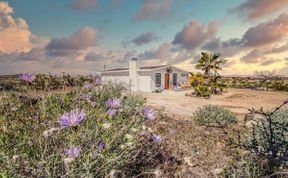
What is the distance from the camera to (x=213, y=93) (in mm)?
27125

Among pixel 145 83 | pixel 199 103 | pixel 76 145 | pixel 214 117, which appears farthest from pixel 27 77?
pixel 145 83

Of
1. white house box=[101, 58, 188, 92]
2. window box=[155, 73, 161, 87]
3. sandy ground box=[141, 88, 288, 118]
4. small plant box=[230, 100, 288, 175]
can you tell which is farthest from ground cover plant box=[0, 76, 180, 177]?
window box=[155, 73, 161, 87]

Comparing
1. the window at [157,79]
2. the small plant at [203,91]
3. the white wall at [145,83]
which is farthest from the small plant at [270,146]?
the window at [157,79]

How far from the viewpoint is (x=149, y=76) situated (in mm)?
29078

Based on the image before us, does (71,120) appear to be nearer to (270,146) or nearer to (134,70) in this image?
(270,146)

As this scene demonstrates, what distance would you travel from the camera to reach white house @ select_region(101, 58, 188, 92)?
29188mm

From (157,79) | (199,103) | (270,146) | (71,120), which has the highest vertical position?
(157,79)

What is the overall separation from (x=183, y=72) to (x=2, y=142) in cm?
3301

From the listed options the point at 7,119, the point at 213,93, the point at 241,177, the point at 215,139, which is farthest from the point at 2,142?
the point at 213,93

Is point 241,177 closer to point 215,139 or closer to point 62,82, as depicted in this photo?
point 62,82

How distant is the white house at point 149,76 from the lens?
2919 centimetres

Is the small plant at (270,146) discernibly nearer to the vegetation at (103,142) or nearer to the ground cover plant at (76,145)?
the vegetation at (103,142)

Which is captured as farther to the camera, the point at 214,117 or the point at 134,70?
the point at 134,70

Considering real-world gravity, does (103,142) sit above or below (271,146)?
above
